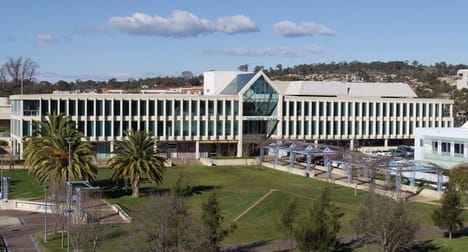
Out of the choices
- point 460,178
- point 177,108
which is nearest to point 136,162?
point 460,178

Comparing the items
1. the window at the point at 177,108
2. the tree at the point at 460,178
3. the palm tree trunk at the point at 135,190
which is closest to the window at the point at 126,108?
the window at the point at 177,108

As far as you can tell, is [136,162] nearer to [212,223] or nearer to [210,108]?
[212,223]

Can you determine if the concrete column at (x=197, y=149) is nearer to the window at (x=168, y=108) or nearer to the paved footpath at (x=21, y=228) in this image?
the window at (x=168, y=108)

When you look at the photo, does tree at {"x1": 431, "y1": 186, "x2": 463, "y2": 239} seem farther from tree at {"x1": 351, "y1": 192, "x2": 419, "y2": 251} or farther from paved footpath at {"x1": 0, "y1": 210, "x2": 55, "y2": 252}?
paved footpath at {"x1": 0, "y1": 210, "x2": 55, "y2": 252}

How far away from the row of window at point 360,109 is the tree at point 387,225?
2691 inches

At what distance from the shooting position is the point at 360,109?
4537 inches

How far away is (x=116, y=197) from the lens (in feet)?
218

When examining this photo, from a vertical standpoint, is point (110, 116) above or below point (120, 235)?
above

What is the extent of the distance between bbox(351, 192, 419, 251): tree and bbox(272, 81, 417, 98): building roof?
7675 cm

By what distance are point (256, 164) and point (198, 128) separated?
40.7 feet

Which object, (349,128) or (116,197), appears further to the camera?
(349,128)

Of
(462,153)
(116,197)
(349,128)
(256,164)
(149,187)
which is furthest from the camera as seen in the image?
(349,128)

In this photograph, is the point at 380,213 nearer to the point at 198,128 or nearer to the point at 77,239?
the point at 77,239

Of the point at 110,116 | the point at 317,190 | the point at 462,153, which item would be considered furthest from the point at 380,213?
the point at 110,116
